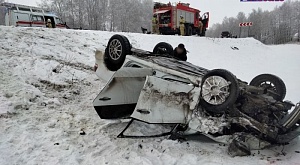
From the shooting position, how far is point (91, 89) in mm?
5762

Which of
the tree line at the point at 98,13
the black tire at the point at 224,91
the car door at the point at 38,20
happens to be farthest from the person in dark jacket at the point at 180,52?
the tree line at the point at 98,13

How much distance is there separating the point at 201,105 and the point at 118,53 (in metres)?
1.90

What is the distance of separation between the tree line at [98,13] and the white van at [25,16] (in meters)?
21.2

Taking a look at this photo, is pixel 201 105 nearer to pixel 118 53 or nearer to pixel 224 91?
pixel 224 91

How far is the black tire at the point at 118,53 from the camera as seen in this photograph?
14.0 feet

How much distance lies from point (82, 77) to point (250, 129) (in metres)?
4.50

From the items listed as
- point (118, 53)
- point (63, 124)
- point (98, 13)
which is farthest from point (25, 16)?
point (98, 13)

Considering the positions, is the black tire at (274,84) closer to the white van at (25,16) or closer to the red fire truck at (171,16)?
the red fire truck at (171,16)

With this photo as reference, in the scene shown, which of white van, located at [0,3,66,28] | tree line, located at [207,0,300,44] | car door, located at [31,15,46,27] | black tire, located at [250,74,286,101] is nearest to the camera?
black tire, located at [250,74,286,101]

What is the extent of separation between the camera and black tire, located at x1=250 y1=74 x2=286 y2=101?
3.98 meters

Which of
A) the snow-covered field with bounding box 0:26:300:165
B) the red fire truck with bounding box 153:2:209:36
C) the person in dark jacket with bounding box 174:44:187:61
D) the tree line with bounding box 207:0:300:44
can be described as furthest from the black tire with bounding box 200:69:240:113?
the tree line with bounding box 207:0:300:44

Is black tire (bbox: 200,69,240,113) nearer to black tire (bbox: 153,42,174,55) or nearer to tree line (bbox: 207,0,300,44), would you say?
black tire (bbox: 153,42,174,55)

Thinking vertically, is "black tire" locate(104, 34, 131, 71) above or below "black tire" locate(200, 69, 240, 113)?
above

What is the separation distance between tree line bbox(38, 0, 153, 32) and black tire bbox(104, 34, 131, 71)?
3643 centimetres
